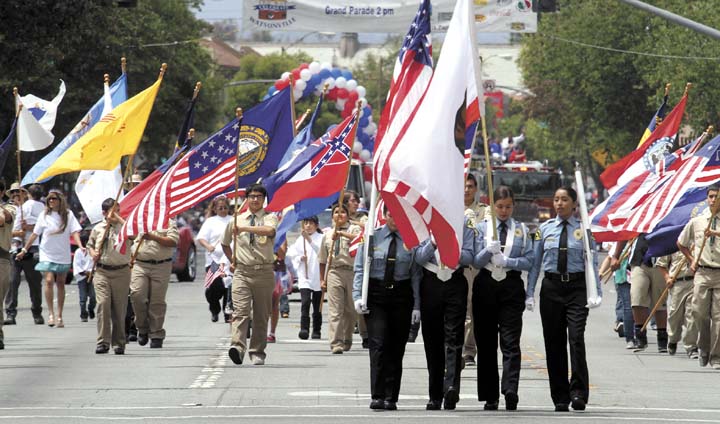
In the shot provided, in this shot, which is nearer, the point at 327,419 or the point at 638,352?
the point at 327,419

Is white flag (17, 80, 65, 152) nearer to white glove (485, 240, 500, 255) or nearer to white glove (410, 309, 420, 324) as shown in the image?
white glove (410, 309, 420, 324)

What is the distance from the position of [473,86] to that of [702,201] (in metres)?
5.38

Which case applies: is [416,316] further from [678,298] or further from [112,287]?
[678,298]

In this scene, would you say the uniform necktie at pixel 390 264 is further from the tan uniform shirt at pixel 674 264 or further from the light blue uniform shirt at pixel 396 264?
the tan uniform shirt at pixel 674 264

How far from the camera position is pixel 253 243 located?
639 inches

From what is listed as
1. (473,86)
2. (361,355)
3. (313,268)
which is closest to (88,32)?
(313,268)

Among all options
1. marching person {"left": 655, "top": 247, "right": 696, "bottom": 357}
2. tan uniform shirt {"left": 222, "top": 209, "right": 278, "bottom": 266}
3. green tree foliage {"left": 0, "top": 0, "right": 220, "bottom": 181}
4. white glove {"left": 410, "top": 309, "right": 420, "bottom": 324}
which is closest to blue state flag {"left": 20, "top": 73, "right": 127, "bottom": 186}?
tan uniform shirt {"left": 222, "top": 209, "right": 278, "bottom": 266}

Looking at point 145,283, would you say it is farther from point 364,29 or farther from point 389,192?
point 364,29

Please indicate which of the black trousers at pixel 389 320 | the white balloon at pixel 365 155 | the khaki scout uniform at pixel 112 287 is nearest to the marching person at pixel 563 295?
the black trousers at pixel 389 320

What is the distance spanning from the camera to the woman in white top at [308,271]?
20.8 metres

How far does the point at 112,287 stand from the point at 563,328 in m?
6.54

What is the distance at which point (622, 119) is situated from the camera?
63.2m

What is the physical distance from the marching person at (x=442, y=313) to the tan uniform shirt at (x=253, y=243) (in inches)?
149

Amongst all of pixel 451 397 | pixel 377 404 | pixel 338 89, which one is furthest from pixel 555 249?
pixel 338 89
